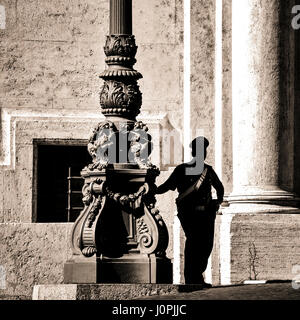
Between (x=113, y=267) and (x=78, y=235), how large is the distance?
51 cm

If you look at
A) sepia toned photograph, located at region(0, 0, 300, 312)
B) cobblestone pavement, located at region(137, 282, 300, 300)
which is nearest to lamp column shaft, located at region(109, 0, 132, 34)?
sepia toned photograph, located at region(0, 0, 300, 312)

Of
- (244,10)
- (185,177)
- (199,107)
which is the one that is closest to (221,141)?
(199,107)

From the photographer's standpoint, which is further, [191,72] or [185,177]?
[191,72]

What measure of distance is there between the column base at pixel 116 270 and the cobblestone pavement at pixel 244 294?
0.46m

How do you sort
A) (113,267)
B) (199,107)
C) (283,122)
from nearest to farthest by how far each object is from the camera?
(113,267), (283,122), (199,107)

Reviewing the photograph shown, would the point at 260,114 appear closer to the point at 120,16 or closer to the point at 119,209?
the point at 120,16

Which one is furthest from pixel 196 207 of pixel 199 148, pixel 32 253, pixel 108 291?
pixel 32 253

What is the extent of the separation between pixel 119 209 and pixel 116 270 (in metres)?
0.68

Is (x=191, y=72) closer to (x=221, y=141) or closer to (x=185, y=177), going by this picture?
(x=221, y=141)

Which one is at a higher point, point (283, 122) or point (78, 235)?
point (283, 122)

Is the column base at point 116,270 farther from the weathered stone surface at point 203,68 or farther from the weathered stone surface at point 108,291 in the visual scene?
the weathered stone surface at point 203,68

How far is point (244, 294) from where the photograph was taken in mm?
13094
